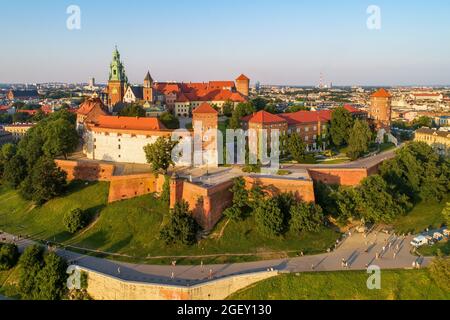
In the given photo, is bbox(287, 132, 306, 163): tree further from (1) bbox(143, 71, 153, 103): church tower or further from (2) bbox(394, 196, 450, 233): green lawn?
(1) bbox(143, 71, 153, 103): church tower

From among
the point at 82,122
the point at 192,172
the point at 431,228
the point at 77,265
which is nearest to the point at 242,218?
the point at 192,172

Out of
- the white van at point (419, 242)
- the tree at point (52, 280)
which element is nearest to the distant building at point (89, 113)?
the tree at point (52, 280)

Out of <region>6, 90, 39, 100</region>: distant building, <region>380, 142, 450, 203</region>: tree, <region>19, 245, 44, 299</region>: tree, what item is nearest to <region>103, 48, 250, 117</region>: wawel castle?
<region>380, 142, 450, 203</region>: tree

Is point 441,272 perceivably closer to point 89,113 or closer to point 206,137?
point 206,137

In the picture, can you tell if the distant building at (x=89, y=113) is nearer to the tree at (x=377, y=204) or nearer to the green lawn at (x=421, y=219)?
the tree at (x=377, y=204)

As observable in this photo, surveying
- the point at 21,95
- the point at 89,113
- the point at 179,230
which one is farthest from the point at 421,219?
the point at 21,95
